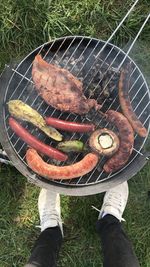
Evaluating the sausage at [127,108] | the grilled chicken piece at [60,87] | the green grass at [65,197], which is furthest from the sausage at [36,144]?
the green grass at [65,197]

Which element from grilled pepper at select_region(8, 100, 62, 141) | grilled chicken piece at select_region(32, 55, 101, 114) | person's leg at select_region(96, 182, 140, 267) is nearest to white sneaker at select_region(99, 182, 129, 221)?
person's leg at select_region(96, 182, 140, 267)

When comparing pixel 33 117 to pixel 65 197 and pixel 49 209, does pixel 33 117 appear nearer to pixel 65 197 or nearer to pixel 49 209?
pixel 49 209

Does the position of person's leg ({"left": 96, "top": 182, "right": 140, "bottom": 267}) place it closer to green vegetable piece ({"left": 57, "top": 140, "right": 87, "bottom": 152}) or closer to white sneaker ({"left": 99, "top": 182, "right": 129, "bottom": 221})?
white sneaker ({"left": 99, "top": 182, "right": 129, "bottom": 221})

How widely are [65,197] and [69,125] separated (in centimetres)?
123

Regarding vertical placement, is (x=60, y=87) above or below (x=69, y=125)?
above

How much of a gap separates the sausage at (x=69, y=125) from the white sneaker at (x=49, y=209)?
3.26 ft

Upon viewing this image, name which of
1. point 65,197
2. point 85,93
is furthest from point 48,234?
point 85,93

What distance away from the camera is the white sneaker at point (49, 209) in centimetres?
406

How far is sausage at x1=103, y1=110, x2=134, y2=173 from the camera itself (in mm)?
3363

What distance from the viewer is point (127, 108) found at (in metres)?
3.41

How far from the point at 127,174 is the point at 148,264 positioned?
1.29 meters

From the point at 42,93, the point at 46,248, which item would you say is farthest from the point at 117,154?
the point at 46,248

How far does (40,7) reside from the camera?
4.12 metres

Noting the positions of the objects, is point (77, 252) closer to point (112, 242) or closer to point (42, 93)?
point (112, 242)
